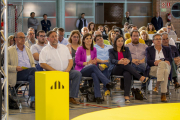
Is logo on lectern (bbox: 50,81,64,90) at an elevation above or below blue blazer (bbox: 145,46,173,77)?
below

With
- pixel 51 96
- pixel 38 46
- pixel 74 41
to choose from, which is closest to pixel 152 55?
pixel 74 41

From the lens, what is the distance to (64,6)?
1448 cm

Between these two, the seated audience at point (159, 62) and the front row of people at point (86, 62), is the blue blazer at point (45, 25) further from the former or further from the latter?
the seated audience at point (159, 62)

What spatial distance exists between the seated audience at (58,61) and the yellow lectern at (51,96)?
1636 millimetres

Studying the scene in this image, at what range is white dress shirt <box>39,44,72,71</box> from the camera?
17.4 ft

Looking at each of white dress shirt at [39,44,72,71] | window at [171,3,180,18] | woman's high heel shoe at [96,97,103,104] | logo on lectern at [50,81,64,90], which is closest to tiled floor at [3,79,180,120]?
woman's high heel shoe at [96,97,103,104]

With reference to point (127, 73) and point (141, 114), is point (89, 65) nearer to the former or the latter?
point (127, 73)

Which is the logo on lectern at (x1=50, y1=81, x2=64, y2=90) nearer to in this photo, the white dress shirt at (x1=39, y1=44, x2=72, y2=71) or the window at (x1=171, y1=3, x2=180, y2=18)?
the white dress shirt at (x1=39, y1=44, x2=72, y2=71)

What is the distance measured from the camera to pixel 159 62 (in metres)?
5.83

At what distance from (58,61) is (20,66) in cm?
68

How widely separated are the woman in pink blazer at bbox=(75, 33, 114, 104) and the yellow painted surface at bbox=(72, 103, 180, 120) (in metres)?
2.68

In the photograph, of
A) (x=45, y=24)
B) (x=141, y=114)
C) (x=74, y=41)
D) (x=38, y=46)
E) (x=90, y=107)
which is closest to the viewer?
(x=141, y=114)

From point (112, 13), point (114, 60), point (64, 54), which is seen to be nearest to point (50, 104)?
point (64, 54)

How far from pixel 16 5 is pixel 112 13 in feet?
19.5
